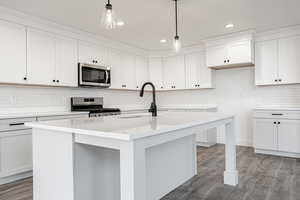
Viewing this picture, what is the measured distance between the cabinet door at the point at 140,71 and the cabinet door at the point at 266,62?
2747 millimetres

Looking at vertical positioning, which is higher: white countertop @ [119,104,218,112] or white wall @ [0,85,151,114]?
white wall @ [0,85,151,114]

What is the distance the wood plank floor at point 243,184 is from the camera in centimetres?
223

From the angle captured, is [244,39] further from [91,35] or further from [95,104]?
[95,104]

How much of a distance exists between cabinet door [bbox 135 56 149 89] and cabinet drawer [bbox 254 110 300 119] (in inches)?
112

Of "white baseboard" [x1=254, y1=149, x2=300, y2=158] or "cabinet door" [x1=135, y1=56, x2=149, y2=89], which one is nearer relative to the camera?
"white baseboard" [x1=254, y1=149, x2=300, y2=158]

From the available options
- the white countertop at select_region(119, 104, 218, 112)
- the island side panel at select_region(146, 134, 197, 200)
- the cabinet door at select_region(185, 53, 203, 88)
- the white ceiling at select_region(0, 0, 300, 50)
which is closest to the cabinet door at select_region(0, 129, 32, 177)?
the white ceiling at select_region(0, 0, 300, 50)

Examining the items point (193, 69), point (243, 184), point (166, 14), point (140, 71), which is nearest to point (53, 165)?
point (243, 184)

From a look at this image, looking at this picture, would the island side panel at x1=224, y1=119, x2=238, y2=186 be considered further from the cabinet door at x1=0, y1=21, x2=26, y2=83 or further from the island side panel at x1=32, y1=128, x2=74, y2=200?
the cabinet door at x1=0, y1=21, x2=26, y2=83

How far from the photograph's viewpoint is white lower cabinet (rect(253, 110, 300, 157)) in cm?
358

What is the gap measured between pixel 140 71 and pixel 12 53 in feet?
9.89

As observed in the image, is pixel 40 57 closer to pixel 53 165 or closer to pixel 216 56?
pixel 53 165

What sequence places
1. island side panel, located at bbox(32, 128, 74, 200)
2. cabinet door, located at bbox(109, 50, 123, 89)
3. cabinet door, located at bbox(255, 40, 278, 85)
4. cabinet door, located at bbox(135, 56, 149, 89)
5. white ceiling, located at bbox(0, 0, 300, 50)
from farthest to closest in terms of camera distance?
cabinet door, located at bbox(135, 56, 149, 89), cabinet door, located at bbox(109, 50, 123, 89), cabinet door, located at bbox(255, 40, 278, 85), white ceiling, located at bbox(0, 0, 300, 50), island side panel, located at bbox(32, 128, 74, 200)

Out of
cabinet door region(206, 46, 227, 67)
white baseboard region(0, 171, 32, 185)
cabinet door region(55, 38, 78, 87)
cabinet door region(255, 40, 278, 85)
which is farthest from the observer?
cabinet door region(206, 46, 227, 67)

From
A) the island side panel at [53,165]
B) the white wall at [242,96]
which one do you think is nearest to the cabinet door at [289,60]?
the white wall at [242,96]
